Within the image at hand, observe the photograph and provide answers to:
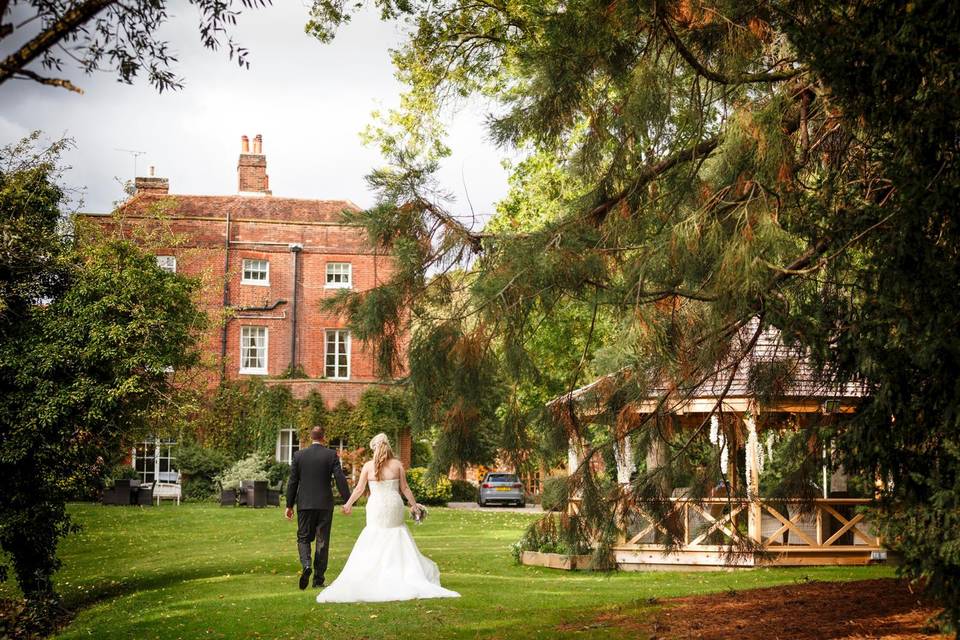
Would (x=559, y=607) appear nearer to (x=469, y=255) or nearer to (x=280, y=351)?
(x=469, y=255)

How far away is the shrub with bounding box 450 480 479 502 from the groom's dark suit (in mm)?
27552

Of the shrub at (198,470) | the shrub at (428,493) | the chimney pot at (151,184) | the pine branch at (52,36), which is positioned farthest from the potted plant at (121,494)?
the pine branch at (52,36)

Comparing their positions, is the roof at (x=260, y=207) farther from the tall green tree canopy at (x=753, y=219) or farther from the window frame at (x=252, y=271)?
the tall green tree canopy at (x=753, y=219)

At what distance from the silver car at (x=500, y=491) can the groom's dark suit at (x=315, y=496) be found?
26544 mm

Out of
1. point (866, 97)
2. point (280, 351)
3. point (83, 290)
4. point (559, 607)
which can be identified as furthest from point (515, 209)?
point (866, 97)

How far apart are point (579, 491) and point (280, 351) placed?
32065 millimetres

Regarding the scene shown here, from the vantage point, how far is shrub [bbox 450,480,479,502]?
41.3 meters

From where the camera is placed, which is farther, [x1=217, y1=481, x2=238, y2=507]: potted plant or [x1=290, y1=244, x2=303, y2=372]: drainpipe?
[x1=290, y1=244, x2=303, y2=372]: drainpipe

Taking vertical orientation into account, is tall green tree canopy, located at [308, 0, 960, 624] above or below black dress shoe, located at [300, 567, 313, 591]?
above

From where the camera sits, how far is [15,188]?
1403cm

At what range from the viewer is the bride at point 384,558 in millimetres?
11914

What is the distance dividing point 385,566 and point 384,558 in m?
0.10

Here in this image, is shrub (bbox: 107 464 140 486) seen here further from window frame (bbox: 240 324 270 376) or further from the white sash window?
the white sash window

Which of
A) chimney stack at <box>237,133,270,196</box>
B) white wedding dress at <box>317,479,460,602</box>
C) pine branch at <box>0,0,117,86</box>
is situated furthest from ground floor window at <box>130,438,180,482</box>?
pine branch at <box>0,0,117,86</box>
